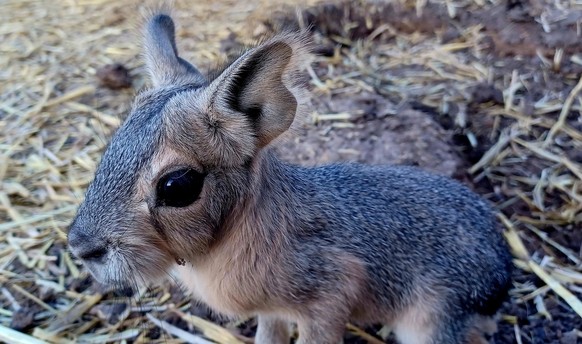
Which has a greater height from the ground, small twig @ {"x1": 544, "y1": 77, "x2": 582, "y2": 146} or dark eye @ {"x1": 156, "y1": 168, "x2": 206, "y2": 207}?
dark eye @ {"x1": 156, "y1": 168, "x2": 206, "y2": 207}

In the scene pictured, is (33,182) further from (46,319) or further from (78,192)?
(46,319)

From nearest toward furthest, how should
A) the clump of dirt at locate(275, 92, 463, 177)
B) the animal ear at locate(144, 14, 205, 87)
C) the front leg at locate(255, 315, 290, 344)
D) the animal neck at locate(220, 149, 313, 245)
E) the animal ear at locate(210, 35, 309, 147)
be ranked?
the animal ear at locate(210, 35, 309, 147)
the animal neck at locate(220, 149, 313, 245)
the animal ear at locate(144, 14, 205, 87)
the front leg at locate(255, 315, 290, 344)
the clump of dirt at locate(275, 92, 463, 177)

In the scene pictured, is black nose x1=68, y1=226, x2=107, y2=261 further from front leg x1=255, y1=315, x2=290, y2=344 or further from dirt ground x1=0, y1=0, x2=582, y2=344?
front leg x1=255, y1=315, x2=290, y2=344

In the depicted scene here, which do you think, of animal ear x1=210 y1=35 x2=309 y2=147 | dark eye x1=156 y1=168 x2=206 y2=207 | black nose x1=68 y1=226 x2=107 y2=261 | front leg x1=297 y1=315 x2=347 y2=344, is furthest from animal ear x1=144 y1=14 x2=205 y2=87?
front leg x1=297 y1=315 x2=347 y2=344

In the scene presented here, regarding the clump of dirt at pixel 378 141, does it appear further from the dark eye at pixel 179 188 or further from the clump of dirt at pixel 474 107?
the dark eye at pixel 179 188

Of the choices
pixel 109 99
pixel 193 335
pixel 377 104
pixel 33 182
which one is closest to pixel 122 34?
pixel 109 99

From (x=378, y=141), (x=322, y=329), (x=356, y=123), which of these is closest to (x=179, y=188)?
(x=322, y=329)

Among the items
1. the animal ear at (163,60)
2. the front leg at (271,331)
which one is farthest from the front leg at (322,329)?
the animal ear at (163,60)
